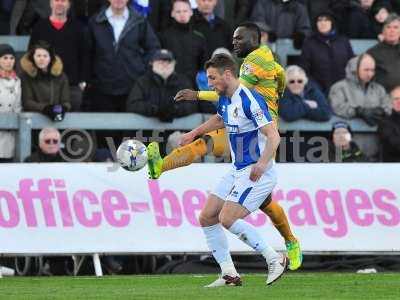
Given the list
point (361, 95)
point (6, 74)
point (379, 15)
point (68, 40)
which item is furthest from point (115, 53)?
point (379, 15)

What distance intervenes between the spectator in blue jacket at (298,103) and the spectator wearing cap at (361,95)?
0.30 metres

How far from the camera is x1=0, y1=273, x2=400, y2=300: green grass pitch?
1203 centimetres

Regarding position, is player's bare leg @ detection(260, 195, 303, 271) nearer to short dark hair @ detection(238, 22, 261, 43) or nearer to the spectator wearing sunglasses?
short dark hair @ detection(238, 22, 261, 43)

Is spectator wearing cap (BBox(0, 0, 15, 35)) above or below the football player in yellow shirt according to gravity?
above

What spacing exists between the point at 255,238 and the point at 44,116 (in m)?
5.54

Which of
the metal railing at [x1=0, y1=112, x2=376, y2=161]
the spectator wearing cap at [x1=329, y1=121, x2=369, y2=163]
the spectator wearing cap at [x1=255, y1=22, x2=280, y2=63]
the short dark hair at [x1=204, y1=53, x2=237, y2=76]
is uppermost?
the spectator wearing cap at [x1=255, y1=22, x2=280, y2=63]

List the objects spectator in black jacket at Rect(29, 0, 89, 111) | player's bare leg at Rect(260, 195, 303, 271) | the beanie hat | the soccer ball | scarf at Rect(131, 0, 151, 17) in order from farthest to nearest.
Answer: scarf at Rect(131, 0, 151, 17) < spectator in black jacket at Rect(29, 0, 89, 111) < the beanie hat < player's bare leg at Rect(260, 195, 303, 271) < the soccer ball

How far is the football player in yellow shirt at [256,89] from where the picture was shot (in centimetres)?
1344

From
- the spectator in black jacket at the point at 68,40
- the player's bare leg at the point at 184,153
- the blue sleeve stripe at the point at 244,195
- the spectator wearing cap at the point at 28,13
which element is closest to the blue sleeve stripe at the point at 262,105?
the blue sleeve stripe at the point at 244,195

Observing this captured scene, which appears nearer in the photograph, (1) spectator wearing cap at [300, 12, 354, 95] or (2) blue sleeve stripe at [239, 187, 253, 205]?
(2) blue sleeve stripe at [239, 187, 253, 205]

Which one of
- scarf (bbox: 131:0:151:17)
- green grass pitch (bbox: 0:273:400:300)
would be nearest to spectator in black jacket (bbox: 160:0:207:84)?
scarf (bbox: 131:0:151:17)

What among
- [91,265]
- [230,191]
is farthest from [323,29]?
[230,191]

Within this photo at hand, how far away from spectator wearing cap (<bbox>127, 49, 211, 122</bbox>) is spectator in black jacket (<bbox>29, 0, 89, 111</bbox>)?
86cm

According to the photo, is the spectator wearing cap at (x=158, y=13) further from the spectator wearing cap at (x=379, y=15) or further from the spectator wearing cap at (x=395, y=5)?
the spectator wearing cap at (x=395, y=5)
